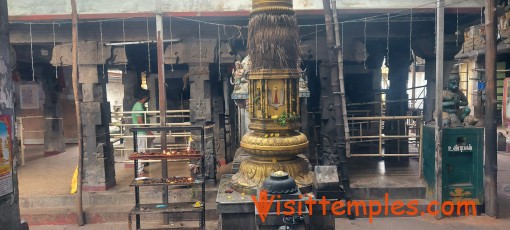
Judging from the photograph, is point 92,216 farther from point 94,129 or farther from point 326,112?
point 326,112

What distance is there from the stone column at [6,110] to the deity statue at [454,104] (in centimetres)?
819

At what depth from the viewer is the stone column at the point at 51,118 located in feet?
47.9

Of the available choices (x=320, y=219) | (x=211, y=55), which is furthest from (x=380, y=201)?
(x=211, y=55)

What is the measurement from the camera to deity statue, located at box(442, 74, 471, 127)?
27.1 ft

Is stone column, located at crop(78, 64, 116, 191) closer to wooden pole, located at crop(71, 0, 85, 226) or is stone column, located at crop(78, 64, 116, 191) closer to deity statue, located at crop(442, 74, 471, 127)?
wooden pole, located at crop(71, 0, 85, 226)

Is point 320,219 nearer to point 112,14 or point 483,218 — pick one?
point 483,218

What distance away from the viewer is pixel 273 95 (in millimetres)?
5523

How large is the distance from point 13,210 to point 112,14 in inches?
248

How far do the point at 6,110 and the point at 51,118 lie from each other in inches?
492

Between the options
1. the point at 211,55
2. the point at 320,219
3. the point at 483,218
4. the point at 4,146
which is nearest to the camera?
the point at 4,146

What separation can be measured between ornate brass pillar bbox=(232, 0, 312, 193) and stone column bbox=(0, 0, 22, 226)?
3015 mm

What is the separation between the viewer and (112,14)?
8617 mm

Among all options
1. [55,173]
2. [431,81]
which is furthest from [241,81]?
[55,173]

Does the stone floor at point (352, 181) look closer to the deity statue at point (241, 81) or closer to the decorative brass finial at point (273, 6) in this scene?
the deity statue at point (241, 81)
